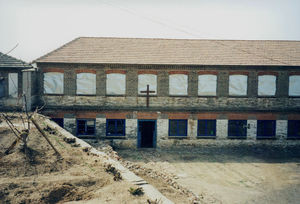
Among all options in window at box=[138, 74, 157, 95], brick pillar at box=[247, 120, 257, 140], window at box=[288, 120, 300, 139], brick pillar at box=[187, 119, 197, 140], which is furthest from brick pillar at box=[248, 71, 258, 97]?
window at box=[138, 74, 157, 95]

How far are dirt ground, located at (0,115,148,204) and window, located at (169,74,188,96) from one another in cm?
899

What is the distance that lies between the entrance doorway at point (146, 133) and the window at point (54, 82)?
6083 millimetres

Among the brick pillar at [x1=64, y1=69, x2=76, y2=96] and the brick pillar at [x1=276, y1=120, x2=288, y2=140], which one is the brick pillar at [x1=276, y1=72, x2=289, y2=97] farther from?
the brick pillar at [x1=64, y1=69, x2=76, y2=96]

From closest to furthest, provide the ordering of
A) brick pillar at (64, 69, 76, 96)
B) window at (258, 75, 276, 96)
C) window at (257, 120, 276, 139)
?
brick pillar at (64, 69, 76, 96) → window at (258, 75, 276, 96) → window at (257, 120, 276, 139)

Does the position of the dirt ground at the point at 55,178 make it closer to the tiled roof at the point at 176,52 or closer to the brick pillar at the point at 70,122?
the brick pillar at the point at 70,122

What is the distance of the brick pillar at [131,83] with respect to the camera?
19859 mm

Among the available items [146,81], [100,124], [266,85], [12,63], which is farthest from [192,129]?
[12,63]

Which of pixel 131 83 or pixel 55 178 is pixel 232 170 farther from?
pixel 55 178

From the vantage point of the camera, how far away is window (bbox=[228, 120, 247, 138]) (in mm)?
20375

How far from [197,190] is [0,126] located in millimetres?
10959

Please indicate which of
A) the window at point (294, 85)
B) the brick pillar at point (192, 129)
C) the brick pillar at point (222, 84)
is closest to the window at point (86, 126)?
the brick pillar at point (192, 129)

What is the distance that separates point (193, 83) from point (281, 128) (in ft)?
Answer: 23.8

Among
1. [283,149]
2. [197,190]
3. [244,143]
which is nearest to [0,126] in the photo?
[197,190]

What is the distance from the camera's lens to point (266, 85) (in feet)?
66.8
